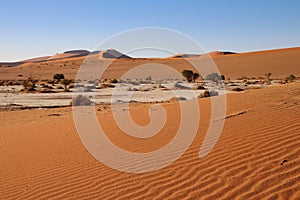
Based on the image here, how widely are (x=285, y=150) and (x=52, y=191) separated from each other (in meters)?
4.00

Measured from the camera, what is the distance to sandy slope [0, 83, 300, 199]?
496 cm

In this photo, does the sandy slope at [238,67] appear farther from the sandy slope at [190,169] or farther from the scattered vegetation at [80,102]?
the sandy slope at [190,169]

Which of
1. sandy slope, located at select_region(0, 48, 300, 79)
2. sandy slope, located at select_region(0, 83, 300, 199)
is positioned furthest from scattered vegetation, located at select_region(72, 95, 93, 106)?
sandy slope, located at select_region(0, 48, 300, 79)

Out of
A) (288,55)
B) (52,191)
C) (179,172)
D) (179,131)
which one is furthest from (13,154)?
(288,55)

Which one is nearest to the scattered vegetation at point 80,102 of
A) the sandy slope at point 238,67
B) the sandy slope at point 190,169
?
the sandy slope at point 190,169

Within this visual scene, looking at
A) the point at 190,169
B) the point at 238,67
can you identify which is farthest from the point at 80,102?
the point at 238,67

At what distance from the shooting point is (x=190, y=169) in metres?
5.86

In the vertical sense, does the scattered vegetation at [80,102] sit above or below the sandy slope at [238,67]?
below

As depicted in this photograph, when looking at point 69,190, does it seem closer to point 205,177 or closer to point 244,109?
point 205,177

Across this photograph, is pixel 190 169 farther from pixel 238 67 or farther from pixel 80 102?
pixel 238 67

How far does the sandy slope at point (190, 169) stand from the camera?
496 cm

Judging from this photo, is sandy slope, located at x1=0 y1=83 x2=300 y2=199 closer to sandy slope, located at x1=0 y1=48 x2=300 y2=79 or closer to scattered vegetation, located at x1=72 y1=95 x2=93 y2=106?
scattered vegetation, located at x1=72 y1=95 x2=93 y2=106

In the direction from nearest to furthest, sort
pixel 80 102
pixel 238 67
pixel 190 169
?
pixel 190 169
pixel 80 102
pixel 238 67

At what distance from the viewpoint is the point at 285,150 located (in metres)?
5.93
